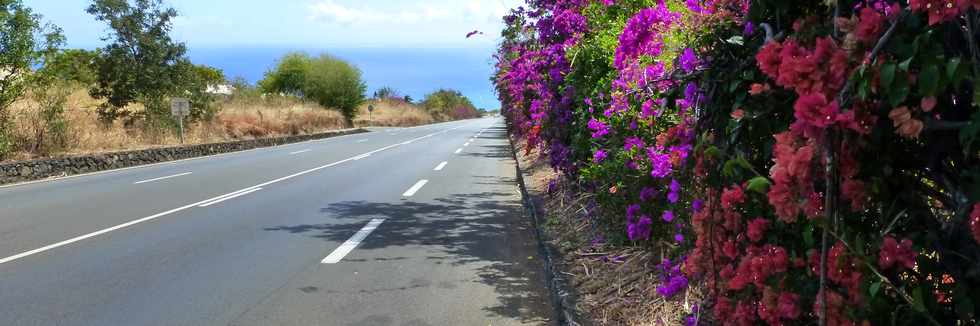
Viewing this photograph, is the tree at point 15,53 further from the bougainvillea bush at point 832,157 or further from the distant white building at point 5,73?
the bougainvillea bush at point 832,157

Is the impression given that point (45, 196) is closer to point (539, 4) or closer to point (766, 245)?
point (539, 4)

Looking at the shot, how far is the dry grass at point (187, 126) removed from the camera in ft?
59.0

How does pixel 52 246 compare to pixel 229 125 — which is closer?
pixel 52 246

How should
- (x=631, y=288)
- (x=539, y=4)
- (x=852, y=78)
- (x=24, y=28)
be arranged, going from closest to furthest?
(x=852, y=78)
(x=631, y=288)
(x=539, y=4)
(x=24, y=28)

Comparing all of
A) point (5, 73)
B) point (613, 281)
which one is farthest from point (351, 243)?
point (5, 73)

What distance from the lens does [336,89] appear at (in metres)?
55.5

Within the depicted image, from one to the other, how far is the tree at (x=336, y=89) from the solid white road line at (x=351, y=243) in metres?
47.6

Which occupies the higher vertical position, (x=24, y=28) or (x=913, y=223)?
(x=24, y=28)

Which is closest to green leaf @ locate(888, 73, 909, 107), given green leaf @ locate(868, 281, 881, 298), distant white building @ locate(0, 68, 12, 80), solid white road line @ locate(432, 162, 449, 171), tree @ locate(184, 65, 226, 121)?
green leaf @ locate(868, 281, 881, 298)

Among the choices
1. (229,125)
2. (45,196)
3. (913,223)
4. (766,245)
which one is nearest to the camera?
(913,223)

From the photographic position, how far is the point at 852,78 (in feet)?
4.92

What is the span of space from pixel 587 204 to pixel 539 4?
321 cm

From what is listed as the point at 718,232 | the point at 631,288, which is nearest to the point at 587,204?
the point at 631,288

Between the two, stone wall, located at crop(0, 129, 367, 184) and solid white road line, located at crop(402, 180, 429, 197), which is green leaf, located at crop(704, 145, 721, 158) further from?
stone wall, located at crop(0, 129, 367, 184)
